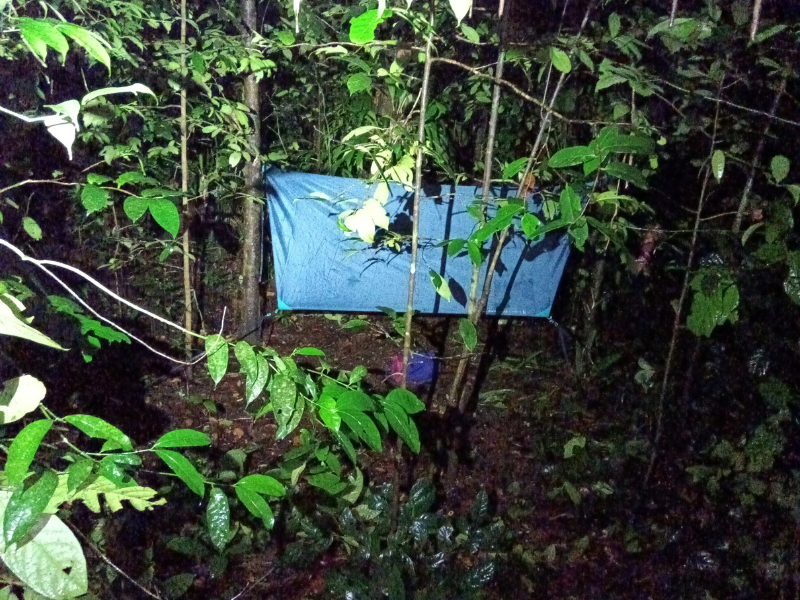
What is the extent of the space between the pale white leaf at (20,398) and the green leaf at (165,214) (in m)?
0.24

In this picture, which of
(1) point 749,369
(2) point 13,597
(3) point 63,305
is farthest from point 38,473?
(1) point 749,369

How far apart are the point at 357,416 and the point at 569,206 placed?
1.82ft

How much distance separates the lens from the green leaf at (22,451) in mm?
589

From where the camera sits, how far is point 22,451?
604mm

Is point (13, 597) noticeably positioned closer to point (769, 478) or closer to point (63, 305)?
point (63, 305)

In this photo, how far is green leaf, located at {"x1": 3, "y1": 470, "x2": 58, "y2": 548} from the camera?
0.57 metres

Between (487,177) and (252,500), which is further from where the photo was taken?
(487,177)

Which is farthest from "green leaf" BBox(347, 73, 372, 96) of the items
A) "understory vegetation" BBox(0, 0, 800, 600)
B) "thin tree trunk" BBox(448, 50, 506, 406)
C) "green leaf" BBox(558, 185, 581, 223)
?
"green leaf" BBox(558, 185, 581, 223)

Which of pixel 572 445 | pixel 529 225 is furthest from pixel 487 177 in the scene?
pixel 572 445

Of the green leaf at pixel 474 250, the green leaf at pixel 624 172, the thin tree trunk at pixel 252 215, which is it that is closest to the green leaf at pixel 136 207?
the green leaf at pixel 474 250

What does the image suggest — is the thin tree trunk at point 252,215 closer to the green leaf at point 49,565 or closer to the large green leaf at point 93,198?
the large green leaf at point 93,198

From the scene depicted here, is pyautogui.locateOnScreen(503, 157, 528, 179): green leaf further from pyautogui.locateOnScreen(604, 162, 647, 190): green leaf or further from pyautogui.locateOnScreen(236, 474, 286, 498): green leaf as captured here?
pyautogui.locateOnScreen(236, 474, 286, 498): green leaf

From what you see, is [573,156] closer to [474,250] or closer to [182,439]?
[474,250]

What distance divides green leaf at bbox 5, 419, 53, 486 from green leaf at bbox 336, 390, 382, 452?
0.39 meters
